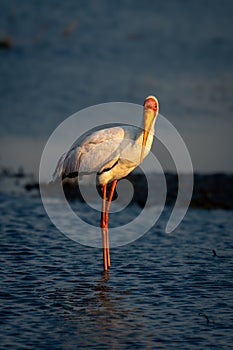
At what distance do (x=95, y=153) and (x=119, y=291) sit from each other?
1714mm

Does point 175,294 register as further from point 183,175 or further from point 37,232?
point 183,175

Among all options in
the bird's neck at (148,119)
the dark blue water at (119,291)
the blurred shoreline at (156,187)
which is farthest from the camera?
the blurred shoreline at (156,187)

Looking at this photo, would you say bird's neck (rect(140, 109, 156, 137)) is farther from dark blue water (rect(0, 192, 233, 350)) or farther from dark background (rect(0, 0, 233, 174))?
dark background (rect(0, 0, 233, 174))

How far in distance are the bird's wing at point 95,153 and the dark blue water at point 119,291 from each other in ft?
3.05

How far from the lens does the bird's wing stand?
8.41 m

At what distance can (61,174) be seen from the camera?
8.72 m

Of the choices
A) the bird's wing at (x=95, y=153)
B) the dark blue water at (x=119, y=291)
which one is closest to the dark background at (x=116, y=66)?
→ the dark blue water at (x=119, y=291)

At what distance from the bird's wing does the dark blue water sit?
0.93 m

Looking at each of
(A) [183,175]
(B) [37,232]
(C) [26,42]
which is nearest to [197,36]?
(C) [26,42]

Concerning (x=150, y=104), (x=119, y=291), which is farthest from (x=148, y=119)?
(x=119, y=291)

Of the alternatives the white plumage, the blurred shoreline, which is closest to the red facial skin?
the white plumage

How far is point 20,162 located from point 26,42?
23.6 feet

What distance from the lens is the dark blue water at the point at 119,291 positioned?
6.19 meters

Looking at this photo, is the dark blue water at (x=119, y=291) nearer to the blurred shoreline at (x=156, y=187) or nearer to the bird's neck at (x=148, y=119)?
the blurred shoreline at (x=156, y=187)
